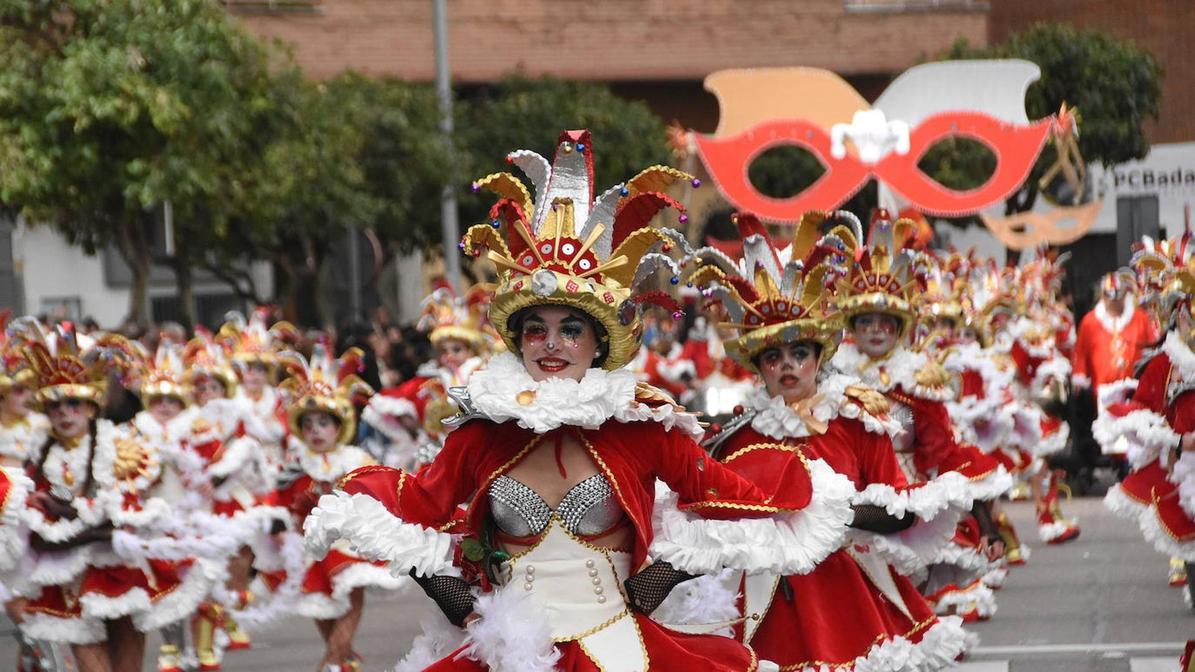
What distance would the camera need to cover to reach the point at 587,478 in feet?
21.2

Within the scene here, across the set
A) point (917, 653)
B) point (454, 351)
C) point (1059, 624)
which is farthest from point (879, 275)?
point (454, 351)

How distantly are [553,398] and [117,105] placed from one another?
1576 cm

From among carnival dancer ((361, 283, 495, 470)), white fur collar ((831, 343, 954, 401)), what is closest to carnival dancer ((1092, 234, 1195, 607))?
white fur collar ((831, 343, 954, 401))

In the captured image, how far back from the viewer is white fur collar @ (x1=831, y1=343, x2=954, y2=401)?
998 centimetres

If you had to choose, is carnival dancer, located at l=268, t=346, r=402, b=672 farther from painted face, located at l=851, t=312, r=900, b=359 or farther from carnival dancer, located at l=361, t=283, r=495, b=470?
painted face, located at l=851, t=312, r=900, b=359

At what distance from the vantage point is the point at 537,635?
623cm

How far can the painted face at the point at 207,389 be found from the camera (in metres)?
15.4

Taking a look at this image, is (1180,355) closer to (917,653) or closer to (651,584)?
(917,653)

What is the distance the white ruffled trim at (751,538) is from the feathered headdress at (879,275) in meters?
3.61

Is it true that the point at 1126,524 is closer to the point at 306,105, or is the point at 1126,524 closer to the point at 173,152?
the point at 173,152

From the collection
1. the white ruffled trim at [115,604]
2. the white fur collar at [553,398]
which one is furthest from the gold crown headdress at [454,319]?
the white fur collar at [553,398]

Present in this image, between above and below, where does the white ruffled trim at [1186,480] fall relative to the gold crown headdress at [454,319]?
below

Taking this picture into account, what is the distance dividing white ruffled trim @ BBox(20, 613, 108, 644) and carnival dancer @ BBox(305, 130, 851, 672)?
14.2ft

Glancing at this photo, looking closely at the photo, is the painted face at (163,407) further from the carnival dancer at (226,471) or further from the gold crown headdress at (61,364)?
the gold crown headdress at (61,364)
